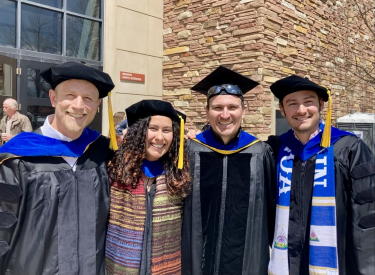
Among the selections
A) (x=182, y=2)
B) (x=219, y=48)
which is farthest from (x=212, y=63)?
(x=182, y=2)

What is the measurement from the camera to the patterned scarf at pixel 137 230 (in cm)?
189

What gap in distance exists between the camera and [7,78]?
203 inches

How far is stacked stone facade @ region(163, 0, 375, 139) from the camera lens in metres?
5.60

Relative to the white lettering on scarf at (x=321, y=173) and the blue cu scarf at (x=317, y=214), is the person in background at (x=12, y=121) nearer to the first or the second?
the blue cu scarf at (x=317, y=214)

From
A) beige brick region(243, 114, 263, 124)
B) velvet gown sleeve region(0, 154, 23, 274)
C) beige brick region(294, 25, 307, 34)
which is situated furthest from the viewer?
beige brick region(294, 25, 307, 34)

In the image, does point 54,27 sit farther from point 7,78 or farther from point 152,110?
point 152,110

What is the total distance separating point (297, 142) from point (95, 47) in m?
5.32

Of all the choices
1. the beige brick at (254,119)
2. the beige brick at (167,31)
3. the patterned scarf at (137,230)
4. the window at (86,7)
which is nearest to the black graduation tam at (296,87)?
the patterned scarf at (137,230)

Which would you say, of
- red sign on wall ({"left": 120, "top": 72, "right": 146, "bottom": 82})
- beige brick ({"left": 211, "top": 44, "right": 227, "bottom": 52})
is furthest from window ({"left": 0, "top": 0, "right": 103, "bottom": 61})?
beige brick ({"left": 211, "top": 44, "right": 227, "bottom": 52})

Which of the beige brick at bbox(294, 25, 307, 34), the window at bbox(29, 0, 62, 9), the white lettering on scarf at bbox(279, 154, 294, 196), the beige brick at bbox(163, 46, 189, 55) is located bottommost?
the white lettering on scarf at bbox(279, 154, 294, 196)

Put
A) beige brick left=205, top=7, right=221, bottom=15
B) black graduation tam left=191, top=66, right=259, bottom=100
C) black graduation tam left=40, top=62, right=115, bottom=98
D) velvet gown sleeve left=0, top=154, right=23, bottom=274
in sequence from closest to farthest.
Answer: velvet gown sleeve left=0, top=154, right=23, bottom=274 → black graduation tam left=40, top=62, right=115, bottom=98 → black graduation tam left=191, top=66, right=259, bottom=100 → beige brick left=205, top=7, right=221, bottom=15

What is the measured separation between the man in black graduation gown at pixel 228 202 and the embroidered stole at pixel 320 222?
5.3 inches

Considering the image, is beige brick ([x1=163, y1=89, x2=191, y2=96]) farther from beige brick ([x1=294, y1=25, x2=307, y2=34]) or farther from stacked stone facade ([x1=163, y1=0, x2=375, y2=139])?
beige brick ([x1=294, y1=25, x2=307, y2=34])

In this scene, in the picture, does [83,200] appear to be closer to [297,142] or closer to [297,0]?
[297,142]
